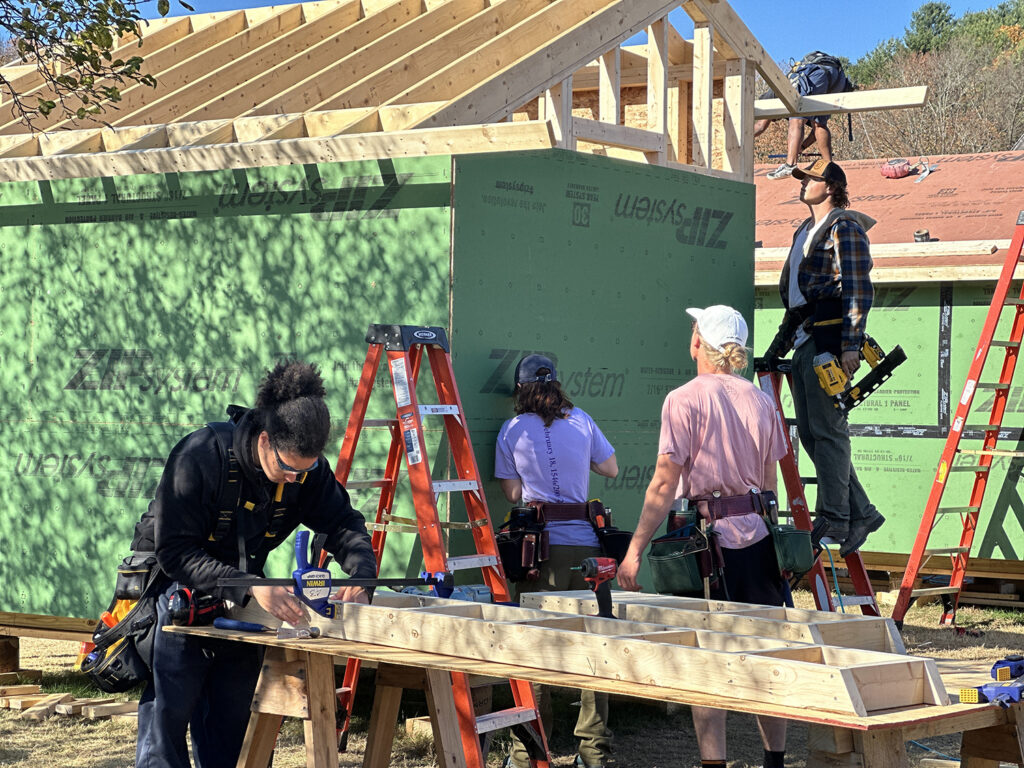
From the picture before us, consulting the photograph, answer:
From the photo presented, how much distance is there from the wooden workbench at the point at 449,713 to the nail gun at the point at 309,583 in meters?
0.13

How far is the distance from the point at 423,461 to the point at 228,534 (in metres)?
1.91

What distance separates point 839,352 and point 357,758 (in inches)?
138

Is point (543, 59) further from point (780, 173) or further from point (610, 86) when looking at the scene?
point (780, 173)

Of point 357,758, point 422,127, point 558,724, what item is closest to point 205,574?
point 357,758

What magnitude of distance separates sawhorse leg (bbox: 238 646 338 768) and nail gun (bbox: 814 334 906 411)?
13.4ft

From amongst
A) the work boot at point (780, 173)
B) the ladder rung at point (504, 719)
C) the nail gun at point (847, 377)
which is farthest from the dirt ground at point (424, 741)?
the work boot at point (780, 173)

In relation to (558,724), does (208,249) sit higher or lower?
higher

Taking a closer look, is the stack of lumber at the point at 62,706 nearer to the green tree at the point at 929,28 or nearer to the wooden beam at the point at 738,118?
the wooden beam at the point at 738,118

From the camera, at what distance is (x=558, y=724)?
25.0ft

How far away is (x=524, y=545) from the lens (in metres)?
6.58

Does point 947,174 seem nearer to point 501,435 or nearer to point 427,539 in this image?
point 501,435

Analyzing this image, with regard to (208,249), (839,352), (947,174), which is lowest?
(839,352)

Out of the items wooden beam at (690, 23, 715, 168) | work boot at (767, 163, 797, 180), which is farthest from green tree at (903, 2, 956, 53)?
wooden beam at (690, 23, 715, 168)

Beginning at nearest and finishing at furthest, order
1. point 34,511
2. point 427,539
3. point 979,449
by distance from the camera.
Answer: point 427,539, point 34,511, point 979,449
